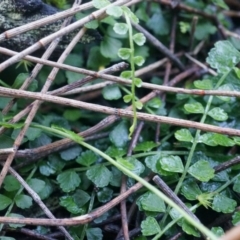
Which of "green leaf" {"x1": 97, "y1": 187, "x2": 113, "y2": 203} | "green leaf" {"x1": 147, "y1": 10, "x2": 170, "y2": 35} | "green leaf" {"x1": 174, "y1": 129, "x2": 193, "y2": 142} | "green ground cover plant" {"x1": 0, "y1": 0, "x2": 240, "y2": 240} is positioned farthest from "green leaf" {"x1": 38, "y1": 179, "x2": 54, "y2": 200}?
"green leaf" {"x1": 147, "y1": 10, "x2": 170, "y2": 35}

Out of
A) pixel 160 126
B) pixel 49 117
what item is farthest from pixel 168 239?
pixel 49 117

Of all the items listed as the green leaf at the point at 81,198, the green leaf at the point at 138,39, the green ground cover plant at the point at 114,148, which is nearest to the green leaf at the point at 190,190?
the green ground cover plant at the point at 114,148

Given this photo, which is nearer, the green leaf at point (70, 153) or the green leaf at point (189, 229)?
the green leaf at point (189, 229)

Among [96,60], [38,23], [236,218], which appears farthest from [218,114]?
[38,23]

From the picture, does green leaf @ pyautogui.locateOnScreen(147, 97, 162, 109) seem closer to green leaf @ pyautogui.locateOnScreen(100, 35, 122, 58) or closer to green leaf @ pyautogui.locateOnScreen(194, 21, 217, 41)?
green leaf @ pyautogui.locateOnScreen(100, 35, 122, 58)

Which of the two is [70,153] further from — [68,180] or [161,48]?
[161,48]

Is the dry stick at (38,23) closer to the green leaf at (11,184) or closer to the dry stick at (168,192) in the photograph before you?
the green leaf at (11,184)

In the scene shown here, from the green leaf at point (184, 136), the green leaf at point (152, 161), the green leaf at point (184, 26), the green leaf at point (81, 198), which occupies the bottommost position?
the green leaf at point (81, 198)
